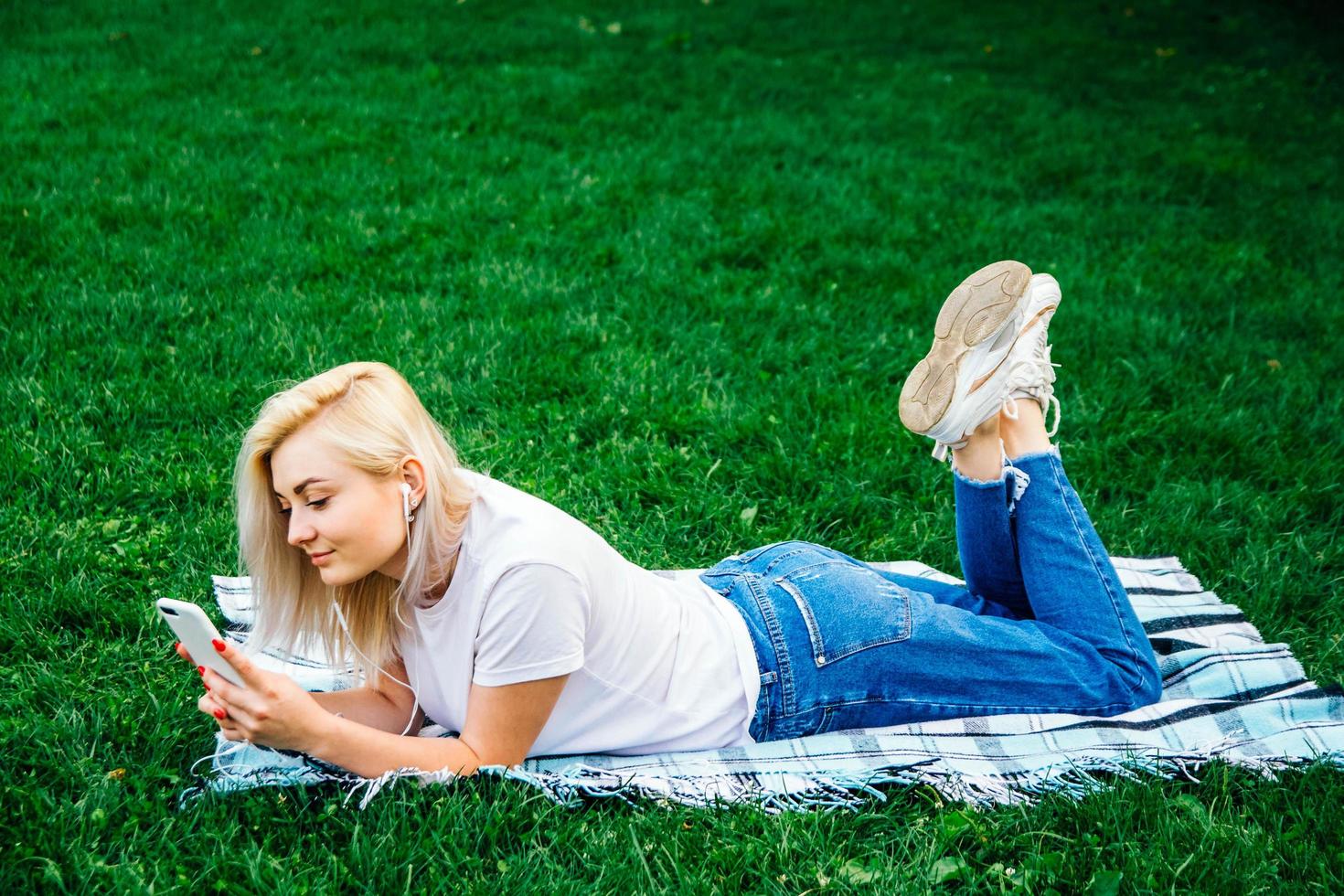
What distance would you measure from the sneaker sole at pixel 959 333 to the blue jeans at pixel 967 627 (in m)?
0.23

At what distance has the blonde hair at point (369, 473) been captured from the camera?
7.43 ft

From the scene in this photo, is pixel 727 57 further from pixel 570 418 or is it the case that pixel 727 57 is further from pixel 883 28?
pixel 570 418

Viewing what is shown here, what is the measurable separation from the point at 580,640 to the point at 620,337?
277 cm

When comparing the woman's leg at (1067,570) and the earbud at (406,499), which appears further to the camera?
the woman's leg at (1067,570)

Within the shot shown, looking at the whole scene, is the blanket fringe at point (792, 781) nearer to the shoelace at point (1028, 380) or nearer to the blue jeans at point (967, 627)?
the blue jeans at point (967, 627)

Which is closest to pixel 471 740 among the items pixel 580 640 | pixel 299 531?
pixel 580 640

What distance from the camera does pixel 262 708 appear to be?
7.12ft

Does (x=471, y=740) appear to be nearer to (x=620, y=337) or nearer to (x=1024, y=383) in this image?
(x=1024, y=383)

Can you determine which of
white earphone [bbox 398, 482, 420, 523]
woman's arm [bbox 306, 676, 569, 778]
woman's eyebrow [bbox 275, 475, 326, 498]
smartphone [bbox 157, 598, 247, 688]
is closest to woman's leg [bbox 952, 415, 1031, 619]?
woman's arm [bbox 306, 676, 569, 778]

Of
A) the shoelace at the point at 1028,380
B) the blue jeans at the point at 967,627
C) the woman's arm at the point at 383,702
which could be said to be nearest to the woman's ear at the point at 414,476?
the woman's arm at the point at 383,702

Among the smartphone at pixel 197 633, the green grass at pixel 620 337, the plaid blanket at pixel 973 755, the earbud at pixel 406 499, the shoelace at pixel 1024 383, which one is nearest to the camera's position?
the smartphone at pixel 197 633

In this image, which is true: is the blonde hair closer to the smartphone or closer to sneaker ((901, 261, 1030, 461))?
the smartphone

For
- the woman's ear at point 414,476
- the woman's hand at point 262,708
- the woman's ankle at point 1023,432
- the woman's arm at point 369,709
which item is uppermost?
the woman's ear at point 414,476

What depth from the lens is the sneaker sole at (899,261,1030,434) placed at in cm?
297
